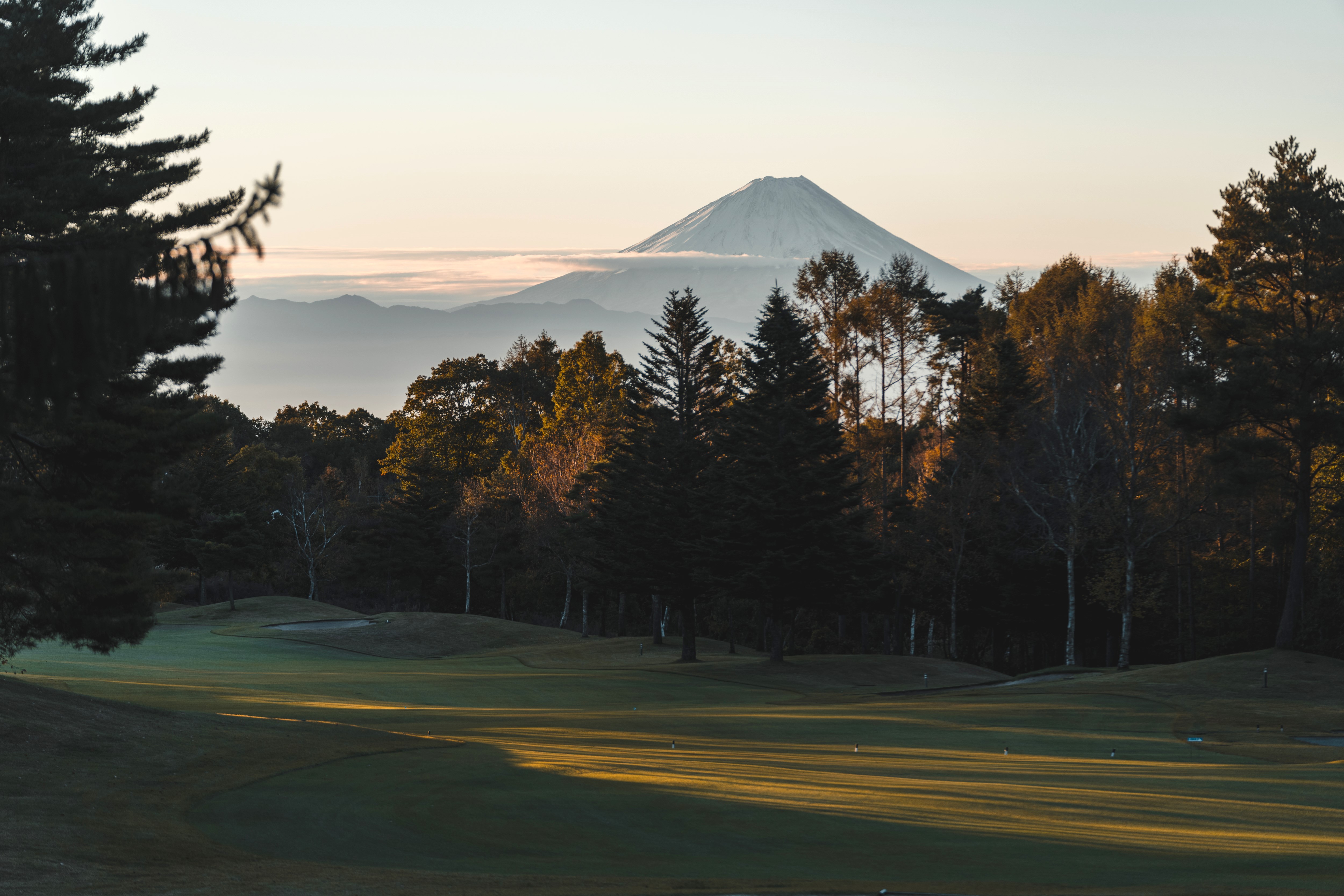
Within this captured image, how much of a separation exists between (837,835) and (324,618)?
50746 mm

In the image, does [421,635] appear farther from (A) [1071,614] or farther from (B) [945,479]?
(A) [1071,614]

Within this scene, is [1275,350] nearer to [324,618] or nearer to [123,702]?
[123,702]

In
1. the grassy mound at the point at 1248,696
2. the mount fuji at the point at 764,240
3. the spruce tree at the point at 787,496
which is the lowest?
the grassy mound at the point at 1248,696

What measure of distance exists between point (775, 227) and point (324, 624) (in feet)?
430

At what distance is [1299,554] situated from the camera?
36.5 m

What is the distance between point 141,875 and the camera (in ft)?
34.9

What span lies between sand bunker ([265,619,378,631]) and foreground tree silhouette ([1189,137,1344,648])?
134 feet

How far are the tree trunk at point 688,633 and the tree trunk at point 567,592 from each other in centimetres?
1177

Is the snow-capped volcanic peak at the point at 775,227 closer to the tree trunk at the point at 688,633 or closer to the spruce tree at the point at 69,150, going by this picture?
the tree trunk at the point at 688,633

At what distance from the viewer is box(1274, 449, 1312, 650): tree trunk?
3653cm

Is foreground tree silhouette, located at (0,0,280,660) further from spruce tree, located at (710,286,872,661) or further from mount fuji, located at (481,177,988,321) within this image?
mount fuji, located at (481,177,988,321)

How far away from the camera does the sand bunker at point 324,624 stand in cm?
5634

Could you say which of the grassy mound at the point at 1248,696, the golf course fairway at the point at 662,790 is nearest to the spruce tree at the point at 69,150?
the golf course fairway at the point at 662,790

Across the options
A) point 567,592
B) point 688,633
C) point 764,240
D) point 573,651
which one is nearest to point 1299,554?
point 688,633
